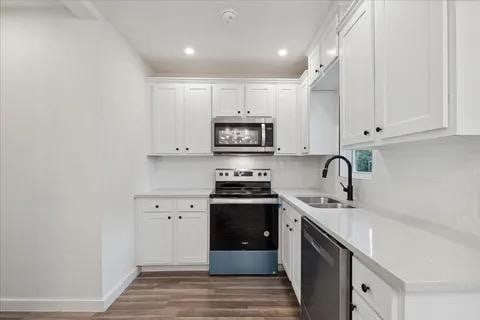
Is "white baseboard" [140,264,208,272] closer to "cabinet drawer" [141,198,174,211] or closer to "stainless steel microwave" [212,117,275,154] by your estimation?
"cabinet drawer" [141,198,174,211]

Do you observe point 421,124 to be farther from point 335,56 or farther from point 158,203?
point 158,203

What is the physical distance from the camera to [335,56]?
7.30 feet

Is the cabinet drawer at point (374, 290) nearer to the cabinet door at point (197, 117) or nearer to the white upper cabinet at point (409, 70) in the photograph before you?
the white upper cabinet at point (409, 70)

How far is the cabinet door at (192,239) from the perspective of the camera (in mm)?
3365

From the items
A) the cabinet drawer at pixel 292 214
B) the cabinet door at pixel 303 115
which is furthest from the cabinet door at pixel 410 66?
the cabinet door at pixel 303 115

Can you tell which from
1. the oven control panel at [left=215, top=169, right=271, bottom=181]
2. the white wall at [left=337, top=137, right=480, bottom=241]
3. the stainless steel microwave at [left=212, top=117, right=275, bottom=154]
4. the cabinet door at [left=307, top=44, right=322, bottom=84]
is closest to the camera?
the white wall at [left=337, top=137, right=480, bottom=241]

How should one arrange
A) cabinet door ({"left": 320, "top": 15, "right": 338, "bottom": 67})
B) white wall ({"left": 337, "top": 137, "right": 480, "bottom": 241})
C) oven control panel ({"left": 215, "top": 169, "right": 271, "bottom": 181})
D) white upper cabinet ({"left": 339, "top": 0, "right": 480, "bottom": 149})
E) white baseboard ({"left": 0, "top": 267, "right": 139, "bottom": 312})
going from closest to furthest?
white upper cabinet ({"left": 339, "top": 0, "right": 480, "bottom": 149}), white wall ({"left": 337, "top": 137, "right": 480, "bottom": 241}), cabinet door ({"left": 320, "top": 15, "right": 338, "bottom": 67}), white baseboard ({"left": 0, "top": 267, "right": 139, "bottom": 312}), oven control panel ({"left": 215, "top": 169, "right": 271, "bottom": 181})

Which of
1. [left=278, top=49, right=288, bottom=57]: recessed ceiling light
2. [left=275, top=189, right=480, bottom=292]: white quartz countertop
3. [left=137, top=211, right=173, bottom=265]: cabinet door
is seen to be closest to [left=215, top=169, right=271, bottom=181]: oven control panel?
[left=137, top=211, right=173, bottom=265]: cabinet door

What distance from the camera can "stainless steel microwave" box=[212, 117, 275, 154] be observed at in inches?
143

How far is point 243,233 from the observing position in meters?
3.30

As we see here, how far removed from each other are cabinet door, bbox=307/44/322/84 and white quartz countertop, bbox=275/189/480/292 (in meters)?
1.67

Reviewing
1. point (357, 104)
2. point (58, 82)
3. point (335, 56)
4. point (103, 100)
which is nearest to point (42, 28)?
point (58, 82)

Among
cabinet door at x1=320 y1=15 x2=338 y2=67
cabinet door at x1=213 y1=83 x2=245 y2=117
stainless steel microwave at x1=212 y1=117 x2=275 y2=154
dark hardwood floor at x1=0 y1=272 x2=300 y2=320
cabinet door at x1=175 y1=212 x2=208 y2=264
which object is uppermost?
cabinet door at x1=320 y1=15 x2=338 y2=67

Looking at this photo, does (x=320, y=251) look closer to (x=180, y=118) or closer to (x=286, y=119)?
(x=286, y=119)
